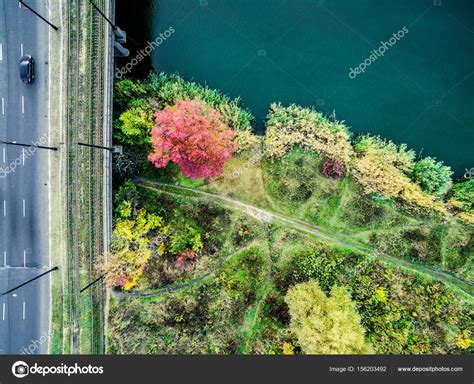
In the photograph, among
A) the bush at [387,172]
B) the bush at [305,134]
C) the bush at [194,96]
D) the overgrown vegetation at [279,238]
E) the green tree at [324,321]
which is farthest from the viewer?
the bush at [305,134]

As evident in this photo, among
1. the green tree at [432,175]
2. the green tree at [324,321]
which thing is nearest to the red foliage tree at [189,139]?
the green tree at [324,321]

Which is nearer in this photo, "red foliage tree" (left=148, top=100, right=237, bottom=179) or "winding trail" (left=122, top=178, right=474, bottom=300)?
"red foliage tree" (left=148, top=100, right=237, bottom=179)

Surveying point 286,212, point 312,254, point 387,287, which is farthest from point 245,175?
point 387,287

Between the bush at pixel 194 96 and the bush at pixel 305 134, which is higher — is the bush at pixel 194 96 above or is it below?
above

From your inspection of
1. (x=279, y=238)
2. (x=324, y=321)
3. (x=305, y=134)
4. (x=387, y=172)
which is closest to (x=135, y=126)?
(x=305, y=134)

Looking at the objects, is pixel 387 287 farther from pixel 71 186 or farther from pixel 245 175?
pixel 71 186

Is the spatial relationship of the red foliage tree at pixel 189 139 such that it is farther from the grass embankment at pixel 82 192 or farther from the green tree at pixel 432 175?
the green tree at pixel 432 175

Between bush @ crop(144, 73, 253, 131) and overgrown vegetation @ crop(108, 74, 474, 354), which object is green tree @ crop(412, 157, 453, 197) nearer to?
overgrown vegetation @ crop(108, 74, 474, 354)

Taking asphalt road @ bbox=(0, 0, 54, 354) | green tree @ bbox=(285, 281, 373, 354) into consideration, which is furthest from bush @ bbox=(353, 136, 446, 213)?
asphalt road @ bbox=(0, 0, 54, 354)
